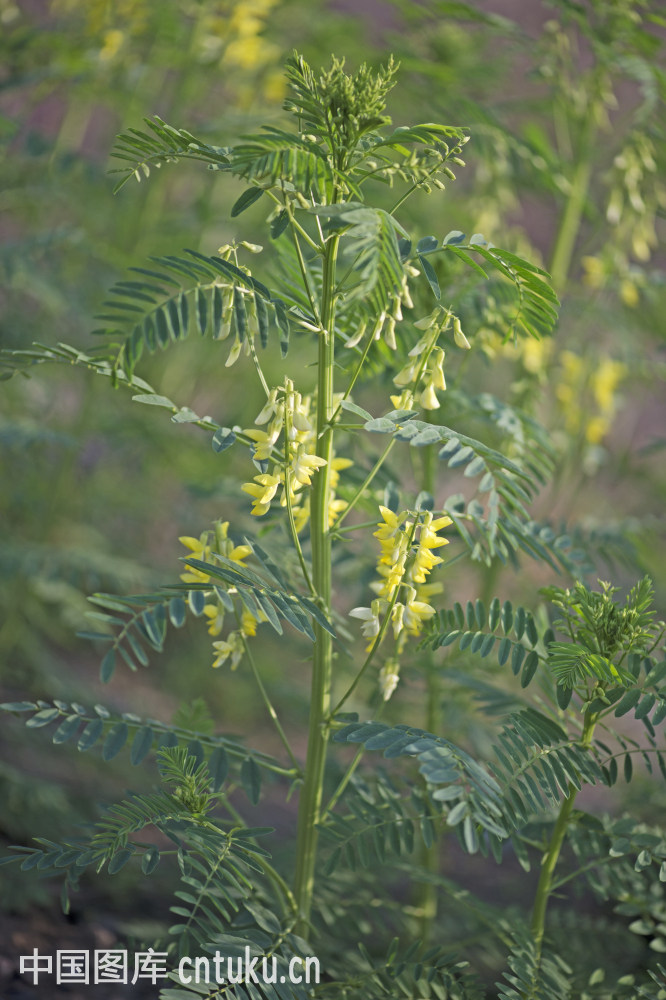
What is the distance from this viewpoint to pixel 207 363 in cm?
289

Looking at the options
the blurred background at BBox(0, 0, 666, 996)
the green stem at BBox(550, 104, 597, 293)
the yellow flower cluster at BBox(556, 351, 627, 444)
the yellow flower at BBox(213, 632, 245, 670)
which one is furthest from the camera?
the yellow flower cluster at BBox(556, 351, 627, 444)

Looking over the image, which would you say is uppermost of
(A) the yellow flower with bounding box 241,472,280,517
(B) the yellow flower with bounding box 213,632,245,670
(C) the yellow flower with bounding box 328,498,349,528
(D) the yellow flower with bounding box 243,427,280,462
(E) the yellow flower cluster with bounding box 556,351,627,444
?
(E) the yellow flower cluster with bounding box 556,351,627,444

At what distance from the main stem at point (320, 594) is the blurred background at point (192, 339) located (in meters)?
0.21

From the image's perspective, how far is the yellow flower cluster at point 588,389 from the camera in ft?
6.30

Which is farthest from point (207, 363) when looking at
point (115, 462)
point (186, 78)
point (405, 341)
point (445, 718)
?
point (405, 341)

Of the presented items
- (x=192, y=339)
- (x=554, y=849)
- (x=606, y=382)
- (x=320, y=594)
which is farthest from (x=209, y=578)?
(x=192, y=339)

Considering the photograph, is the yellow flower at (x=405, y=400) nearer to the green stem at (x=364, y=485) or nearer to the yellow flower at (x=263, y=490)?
the green stem at (x=364, y=485)

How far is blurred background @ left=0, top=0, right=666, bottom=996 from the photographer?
1.56m

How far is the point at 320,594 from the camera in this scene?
1005mm

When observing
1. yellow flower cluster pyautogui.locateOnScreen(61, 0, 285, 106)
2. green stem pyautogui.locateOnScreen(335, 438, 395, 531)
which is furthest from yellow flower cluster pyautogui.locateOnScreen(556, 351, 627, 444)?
yellow flower cluster pyautogui.locateOnScreen(61, 0, 285, 106)

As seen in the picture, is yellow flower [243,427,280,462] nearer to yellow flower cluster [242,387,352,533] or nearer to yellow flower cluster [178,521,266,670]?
yellow flower cluster [242,387,352,533]

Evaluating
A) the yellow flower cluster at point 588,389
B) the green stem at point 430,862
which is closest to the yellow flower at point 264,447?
the green stem at point 430,862

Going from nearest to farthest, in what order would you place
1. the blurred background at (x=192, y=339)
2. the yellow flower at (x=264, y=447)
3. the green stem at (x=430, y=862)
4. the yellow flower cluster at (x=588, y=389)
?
the yellow flower at (x=264, y=447) → the green stem at (x=430, y=862) → the blurred background at (x=192, y=339) → the yellow flower cluster at (x=588, y=389)

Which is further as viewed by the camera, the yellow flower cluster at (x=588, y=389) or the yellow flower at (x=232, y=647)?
the yellow flower cluster at (x=588, y=389)
